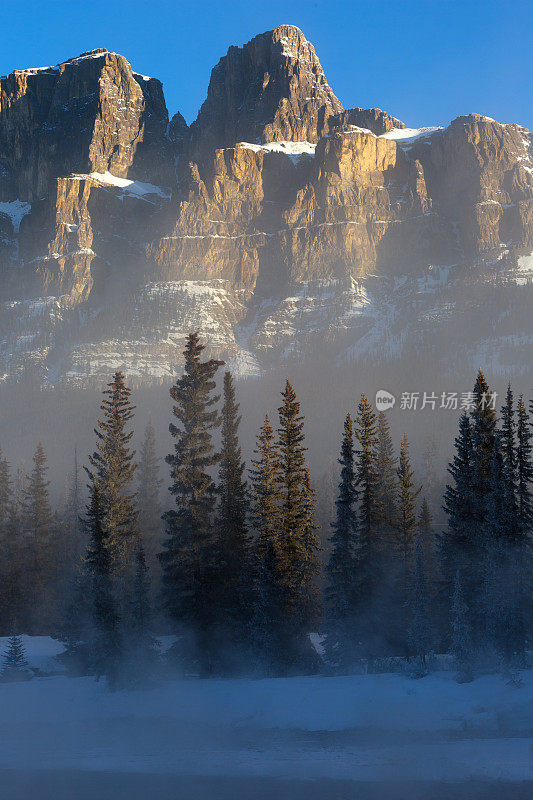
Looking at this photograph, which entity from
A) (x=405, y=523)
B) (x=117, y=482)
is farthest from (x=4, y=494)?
(x=405, y=523)

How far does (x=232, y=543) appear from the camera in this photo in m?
41.4

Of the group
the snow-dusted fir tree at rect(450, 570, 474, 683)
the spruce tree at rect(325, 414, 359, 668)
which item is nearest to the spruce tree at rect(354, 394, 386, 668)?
the spruce tree at rect(325, 414, 359, 668)

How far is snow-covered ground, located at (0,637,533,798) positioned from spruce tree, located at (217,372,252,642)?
5751mm

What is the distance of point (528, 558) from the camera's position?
116 feet

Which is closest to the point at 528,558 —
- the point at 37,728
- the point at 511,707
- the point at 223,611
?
the point at 511,707

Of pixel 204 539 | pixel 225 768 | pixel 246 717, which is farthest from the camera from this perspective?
pixel 204 539

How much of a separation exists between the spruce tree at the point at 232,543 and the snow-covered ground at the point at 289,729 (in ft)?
18.9

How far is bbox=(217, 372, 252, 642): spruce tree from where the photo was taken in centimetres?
3809

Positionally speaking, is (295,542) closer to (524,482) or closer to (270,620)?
(270,620)

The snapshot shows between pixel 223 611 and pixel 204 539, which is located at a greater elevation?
pixel 204 539

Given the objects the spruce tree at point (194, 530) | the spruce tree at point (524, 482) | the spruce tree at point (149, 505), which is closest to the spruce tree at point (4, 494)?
the spruce tree at point (149, 505)

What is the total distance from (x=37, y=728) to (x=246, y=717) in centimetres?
833

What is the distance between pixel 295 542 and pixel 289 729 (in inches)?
549

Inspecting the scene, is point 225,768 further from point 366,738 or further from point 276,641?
point 276,641
